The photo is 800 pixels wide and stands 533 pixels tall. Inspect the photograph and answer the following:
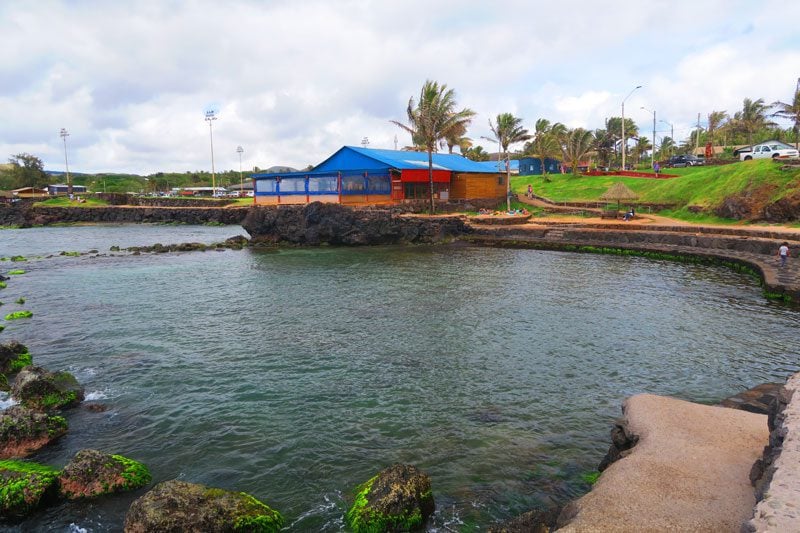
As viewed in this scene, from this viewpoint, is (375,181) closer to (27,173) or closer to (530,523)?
(530,523)

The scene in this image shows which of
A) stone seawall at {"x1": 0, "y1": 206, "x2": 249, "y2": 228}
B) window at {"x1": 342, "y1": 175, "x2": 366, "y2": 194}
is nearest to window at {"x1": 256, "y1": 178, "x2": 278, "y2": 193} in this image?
window at {"x1": 342, "y1": 175, "x2": 366, "y2": 194}

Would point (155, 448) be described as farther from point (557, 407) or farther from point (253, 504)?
point (557, 407)

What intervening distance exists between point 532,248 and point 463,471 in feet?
112

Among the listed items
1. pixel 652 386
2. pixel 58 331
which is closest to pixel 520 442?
pixel 652 386

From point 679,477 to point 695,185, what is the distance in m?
46.4

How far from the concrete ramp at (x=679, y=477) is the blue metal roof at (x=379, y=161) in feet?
148

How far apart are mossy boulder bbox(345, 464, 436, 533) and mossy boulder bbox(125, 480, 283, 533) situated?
57.3 inches

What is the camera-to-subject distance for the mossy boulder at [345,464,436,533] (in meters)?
7.88

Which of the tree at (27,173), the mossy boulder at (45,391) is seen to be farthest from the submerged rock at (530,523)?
the tree at (27,173)

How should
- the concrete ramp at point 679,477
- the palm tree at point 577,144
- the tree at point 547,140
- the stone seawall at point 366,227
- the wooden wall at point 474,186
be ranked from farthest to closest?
the tree at point 547,140
the palm tree at point 577,144
the wooden wall at point 474,186
the stone seawall at point 366,227
the concrete ramp at point 679,477

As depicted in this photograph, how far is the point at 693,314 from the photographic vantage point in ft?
66.1

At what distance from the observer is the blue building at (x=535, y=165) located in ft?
290

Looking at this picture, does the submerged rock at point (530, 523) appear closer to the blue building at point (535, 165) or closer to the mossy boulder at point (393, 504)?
the mossy boulder at point (393, 504)

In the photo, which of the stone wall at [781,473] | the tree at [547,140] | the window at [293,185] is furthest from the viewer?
the tree at [547,140]
